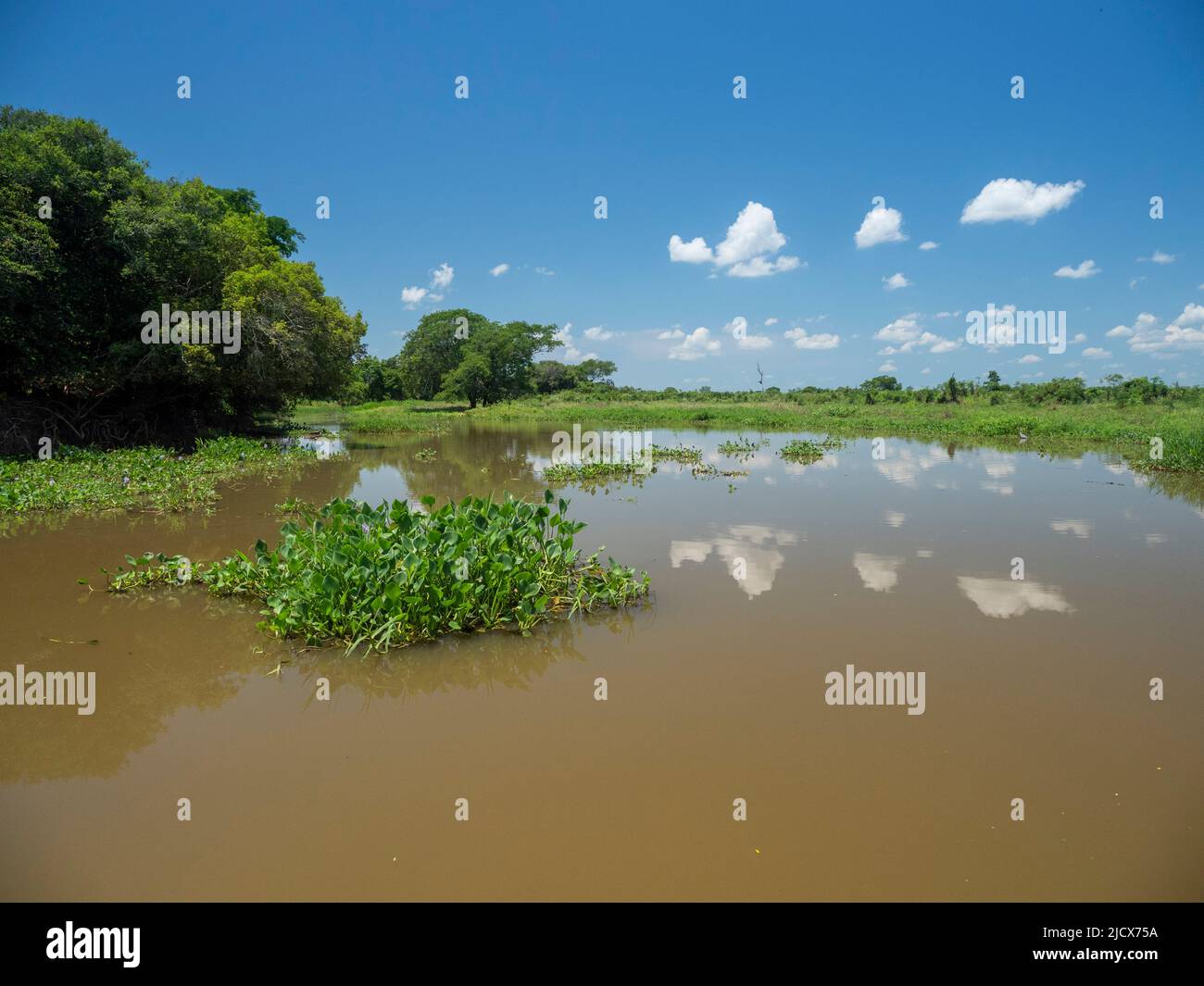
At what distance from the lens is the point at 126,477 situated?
1261 cm

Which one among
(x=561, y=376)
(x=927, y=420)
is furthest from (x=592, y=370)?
(x=927, y=420)

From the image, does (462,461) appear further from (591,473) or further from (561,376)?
(561,376)

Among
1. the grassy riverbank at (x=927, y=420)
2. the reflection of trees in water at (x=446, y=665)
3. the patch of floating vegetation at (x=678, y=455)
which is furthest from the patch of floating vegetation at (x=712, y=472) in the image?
the grassy riverbank at (x=927, y=420)

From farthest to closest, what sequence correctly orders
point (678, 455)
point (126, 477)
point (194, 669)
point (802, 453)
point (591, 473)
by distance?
1. point (802, 453)
2. point (678, 455)
3. point (591, 473)
4. point (126, 477)
5. point (194, 669)

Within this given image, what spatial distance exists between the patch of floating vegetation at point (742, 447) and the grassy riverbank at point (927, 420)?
688 centimetres

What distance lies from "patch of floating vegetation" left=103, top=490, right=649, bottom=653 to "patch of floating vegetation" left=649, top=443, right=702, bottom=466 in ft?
41.5

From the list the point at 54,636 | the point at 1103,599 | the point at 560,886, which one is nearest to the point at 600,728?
the point at 560,886

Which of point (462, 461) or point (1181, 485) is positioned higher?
point (462, 461)

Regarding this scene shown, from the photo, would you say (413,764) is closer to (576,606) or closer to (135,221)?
(576,606)

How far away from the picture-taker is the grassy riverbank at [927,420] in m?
21.4

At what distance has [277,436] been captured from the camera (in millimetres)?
24672

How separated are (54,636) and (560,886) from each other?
544cm

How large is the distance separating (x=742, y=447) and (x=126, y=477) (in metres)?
18.2

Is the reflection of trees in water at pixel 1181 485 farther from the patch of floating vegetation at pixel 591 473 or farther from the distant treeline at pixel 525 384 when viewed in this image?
the distant treeline at pixel 525 384
